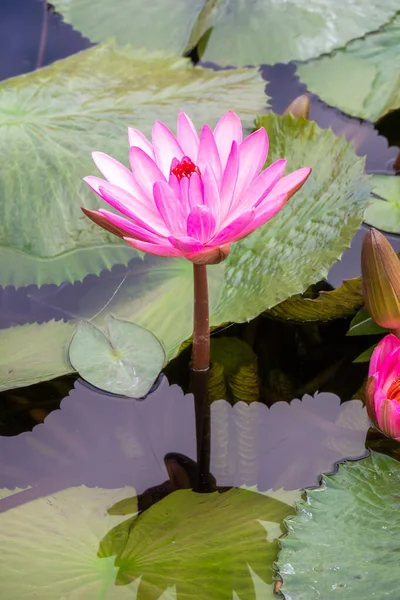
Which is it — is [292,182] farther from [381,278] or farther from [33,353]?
[33,353]

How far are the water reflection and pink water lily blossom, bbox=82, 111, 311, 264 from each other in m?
0.42

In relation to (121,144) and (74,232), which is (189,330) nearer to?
(74,232)

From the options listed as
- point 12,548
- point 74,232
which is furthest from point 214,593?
point 74,232

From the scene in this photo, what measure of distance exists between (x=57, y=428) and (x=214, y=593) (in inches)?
18.7

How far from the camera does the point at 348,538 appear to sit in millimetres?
994

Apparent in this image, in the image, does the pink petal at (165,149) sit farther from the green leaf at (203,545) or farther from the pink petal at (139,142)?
the green leaf at (203,545)

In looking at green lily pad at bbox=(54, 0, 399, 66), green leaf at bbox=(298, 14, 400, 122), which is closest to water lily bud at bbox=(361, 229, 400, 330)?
green leaf at bbox=(298, 14, 400, 122)

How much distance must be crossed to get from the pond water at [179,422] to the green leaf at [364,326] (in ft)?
0.44

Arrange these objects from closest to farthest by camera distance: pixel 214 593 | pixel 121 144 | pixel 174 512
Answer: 1. pixel 214 593
2. pixel 174 512
3. pixel 121 144

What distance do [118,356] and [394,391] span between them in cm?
52

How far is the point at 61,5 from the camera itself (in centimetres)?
214

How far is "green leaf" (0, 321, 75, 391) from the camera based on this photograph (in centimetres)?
130

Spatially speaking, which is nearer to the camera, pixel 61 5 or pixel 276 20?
pixel 276 20

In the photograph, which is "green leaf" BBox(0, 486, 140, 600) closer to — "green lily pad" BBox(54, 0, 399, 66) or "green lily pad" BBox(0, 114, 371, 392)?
"green lily pad" BBox(0, 114, 371, 392)
